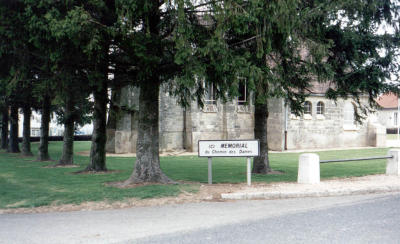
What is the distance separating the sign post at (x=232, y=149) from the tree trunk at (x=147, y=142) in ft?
4.89

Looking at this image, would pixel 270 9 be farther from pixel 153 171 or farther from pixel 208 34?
pixel 153 171

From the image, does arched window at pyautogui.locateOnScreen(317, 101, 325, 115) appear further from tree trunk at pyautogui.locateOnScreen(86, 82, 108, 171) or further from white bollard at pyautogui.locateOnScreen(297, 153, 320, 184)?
white bollard at pyautogui.locateOnScreen(297, 153, 320, 184)

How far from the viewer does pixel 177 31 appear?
374 inches

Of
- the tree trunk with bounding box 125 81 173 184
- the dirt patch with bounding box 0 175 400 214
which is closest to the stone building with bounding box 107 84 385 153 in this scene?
the tree trunk with bounding box 125 81 173 184

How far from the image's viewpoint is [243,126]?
32.1 meters

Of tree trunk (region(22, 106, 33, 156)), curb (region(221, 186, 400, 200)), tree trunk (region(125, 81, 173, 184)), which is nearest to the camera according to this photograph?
curb (region(221, 186, 400, 200))

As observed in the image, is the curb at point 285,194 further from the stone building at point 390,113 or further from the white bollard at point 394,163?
the stone building at point 390,113

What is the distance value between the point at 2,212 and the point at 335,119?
104 feet

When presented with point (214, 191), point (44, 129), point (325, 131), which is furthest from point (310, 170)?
point (325, 131)

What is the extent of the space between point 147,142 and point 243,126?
20539 mm

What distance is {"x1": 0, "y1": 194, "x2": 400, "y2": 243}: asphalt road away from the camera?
612 centimetres

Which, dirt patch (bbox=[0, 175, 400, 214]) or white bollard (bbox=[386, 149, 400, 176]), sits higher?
white bollard (bbox=[386, 149, 400, 176])

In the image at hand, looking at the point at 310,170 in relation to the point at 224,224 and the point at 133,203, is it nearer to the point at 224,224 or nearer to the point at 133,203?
the point at 133,203

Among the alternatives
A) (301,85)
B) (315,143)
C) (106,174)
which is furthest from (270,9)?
(315,143)
